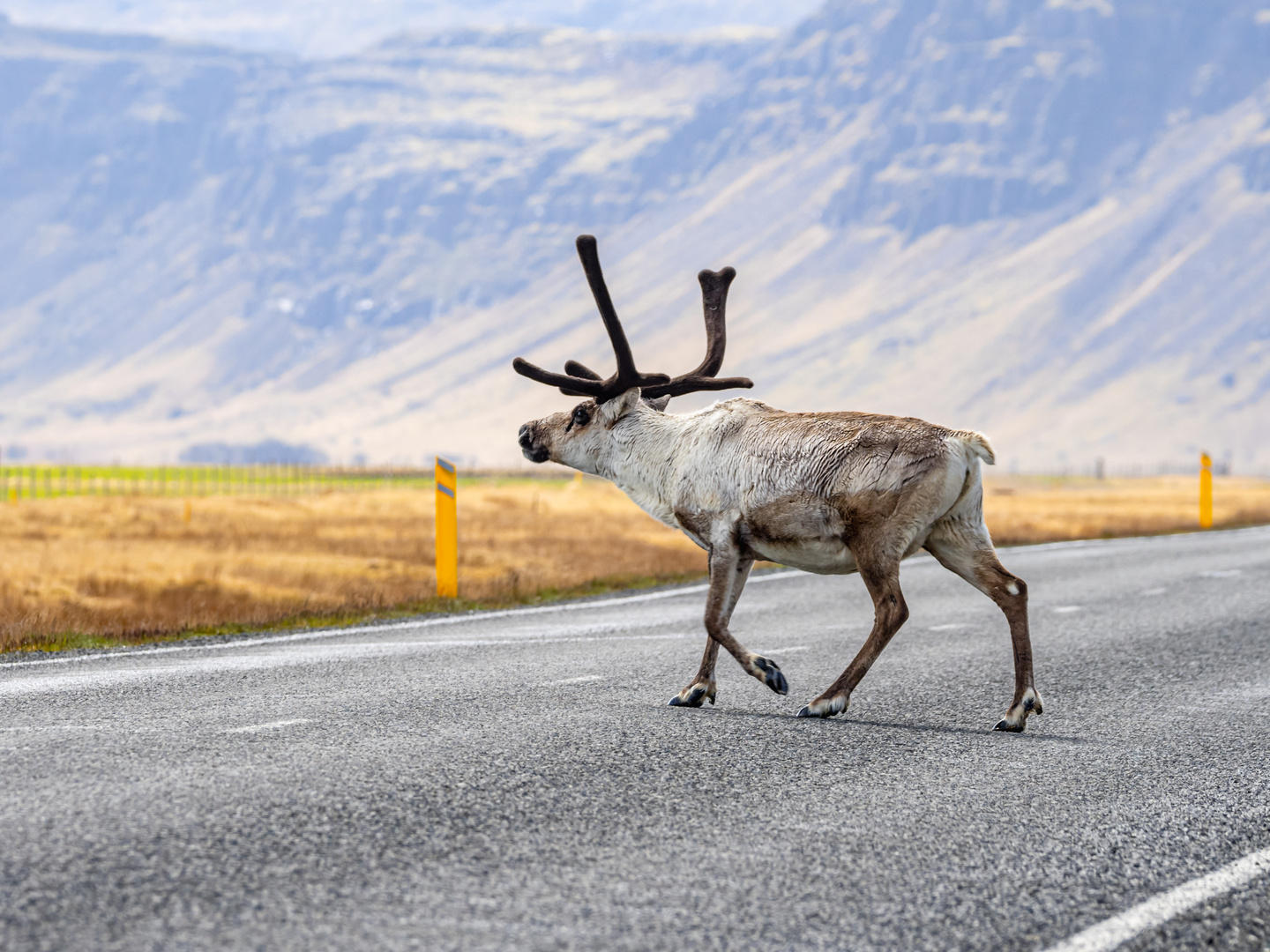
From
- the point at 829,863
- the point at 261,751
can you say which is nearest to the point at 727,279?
the point at 261,751

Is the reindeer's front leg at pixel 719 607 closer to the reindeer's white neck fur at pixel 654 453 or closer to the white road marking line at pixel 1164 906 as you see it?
the reindeer's white neck fur at pixel 654 453

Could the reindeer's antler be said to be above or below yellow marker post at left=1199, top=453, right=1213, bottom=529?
above

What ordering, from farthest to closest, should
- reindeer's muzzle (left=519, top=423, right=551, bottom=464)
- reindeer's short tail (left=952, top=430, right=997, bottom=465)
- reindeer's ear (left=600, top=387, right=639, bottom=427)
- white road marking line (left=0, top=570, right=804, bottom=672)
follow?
white road marking line (left=0, top=570, right=804, bottom=672)
reindeer's muzzle (left=519, top=423, right=551, bottom=464)
reindeer's ear (left=600, top=387, right=639, bottom=427)
reindeer's short tail (left=952, top=430, right=997, bottom=465)

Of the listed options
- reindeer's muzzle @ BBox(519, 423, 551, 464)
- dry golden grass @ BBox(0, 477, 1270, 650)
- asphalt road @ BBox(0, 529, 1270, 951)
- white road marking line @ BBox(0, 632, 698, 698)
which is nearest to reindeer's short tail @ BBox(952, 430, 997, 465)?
asphalt road @ BBox(0, 529, 1270, 951)

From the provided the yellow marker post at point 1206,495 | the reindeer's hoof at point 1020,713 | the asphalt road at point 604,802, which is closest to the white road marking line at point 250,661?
the asphalt road at point 604,802

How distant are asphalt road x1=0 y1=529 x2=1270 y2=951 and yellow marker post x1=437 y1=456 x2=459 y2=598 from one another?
4.59m

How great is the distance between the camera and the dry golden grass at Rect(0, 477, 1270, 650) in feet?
46.5

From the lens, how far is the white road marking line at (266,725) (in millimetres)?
7340

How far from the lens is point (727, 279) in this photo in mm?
10086

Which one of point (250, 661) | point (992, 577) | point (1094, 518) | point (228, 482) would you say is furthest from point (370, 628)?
point (228, 482)

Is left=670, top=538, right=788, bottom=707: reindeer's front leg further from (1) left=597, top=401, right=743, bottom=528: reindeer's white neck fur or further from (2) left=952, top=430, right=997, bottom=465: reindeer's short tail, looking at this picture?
(2) left=952, top=430, right=997, bottom=465: reindeer's short tail

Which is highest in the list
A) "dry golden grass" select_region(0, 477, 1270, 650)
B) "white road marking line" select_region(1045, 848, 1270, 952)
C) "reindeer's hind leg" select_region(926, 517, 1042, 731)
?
"reindeer's hind leg" select_region(926, 517, 1042, 731)

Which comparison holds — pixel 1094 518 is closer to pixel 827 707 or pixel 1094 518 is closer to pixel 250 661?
pixel 250 661

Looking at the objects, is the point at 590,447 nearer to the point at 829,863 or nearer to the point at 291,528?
the point at 829,863
